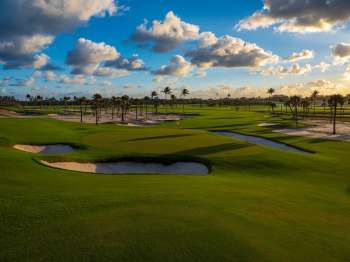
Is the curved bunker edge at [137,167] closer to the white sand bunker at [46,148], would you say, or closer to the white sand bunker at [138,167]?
the white sand bunker at [138,167]

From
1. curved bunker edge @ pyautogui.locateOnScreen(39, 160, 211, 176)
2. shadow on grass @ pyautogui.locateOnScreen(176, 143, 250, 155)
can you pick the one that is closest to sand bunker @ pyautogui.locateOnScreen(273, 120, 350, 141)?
shadow on grass @ pyautogui.locateOnScreen(176, 143, 250, 155)

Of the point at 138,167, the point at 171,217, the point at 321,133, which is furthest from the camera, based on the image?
the point at 321,133

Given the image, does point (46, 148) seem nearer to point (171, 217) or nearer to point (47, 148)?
point (47, 148)

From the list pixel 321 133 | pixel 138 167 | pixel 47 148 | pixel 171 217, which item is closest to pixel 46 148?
pixel 47 148

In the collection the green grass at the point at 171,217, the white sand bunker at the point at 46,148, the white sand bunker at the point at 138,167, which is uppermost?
the green grass at the point at 171,217

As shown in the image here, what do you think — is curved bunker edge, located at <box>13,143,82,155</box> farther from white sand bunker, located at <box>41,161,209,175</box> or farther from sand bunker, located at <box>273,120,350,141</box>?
sand bunker, located at <box>273,120,350,141</box>

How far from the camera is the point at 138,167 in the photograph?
124 feet

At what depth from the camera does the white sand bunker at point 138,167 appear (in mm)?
35688

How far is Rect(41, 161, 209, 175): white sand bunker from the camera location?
35688 millimetres

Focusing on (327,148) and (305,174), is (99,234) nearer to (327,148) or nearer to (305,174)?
(305,174)

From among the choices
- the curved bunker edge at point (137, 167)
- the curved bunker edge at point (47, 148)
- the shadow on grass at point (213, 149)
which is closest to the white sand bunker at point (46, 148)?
the curved bunker edge at point (47, 148)

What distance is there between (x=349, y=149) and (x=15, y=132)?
6083cm

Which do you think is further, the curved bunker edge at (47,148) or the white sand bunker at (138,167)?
the curved bunker edge at (47,148)

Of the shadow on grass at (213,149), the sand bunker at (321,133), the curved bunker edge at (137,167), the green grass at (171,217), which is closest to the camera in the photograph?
the green grass at (171,217)
